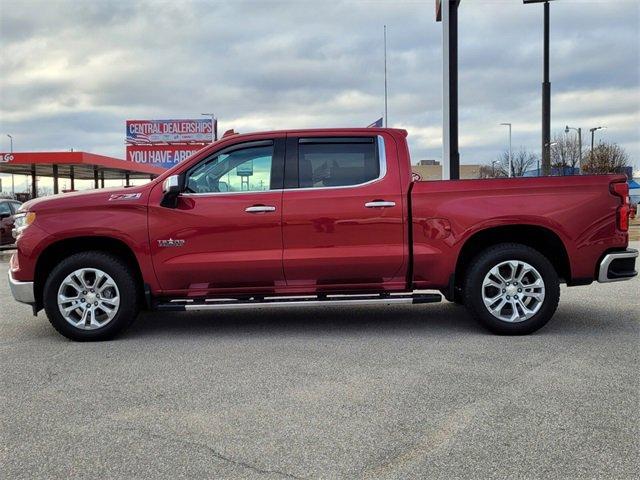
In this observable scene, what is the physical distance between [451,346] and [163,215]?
295 centimetres

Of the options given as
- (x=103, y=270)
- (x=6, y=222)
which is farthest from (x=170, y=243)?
(x=6, y=222)

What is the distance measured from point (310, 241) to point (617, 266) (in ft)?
9.76

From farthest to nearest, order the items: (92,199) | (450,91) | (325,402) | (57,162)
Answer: (57,162) → (450,91) → (92,199) → (325,402)

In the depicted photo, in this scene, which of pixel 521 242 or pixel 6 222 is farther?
pixel 6 222

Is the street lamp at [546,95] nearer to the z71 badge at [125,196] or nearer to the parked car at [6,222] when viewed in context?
the z71 badge at [125,196]

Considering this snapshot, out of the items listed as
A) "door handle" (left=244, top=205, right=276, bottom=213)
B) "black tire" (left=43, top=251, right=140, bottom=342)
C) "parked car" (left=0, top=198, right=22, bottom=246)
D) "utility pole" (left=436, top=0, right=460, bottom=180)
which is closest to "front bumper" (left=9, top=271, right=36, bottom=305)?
"black tire" (left=43, top=251, right=140, bottom=342)

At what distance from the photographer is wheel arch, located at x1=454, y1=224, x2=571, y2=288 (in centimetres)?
611

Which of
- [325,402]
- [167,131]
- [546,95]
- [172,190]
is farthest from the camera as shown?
[167,131]

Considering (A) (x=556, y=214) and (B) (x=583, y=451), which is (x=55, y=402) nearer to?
(B) (x=583, y=451)

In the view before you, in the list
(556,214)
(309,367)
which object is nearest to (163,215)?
(309,367)

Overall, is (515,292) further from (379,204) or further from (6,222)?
(6,222)

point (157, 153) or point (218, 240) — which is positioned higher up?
point (157, 153)

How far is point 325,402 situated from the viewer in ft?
13.6

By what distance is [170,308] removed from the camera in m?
5.95
